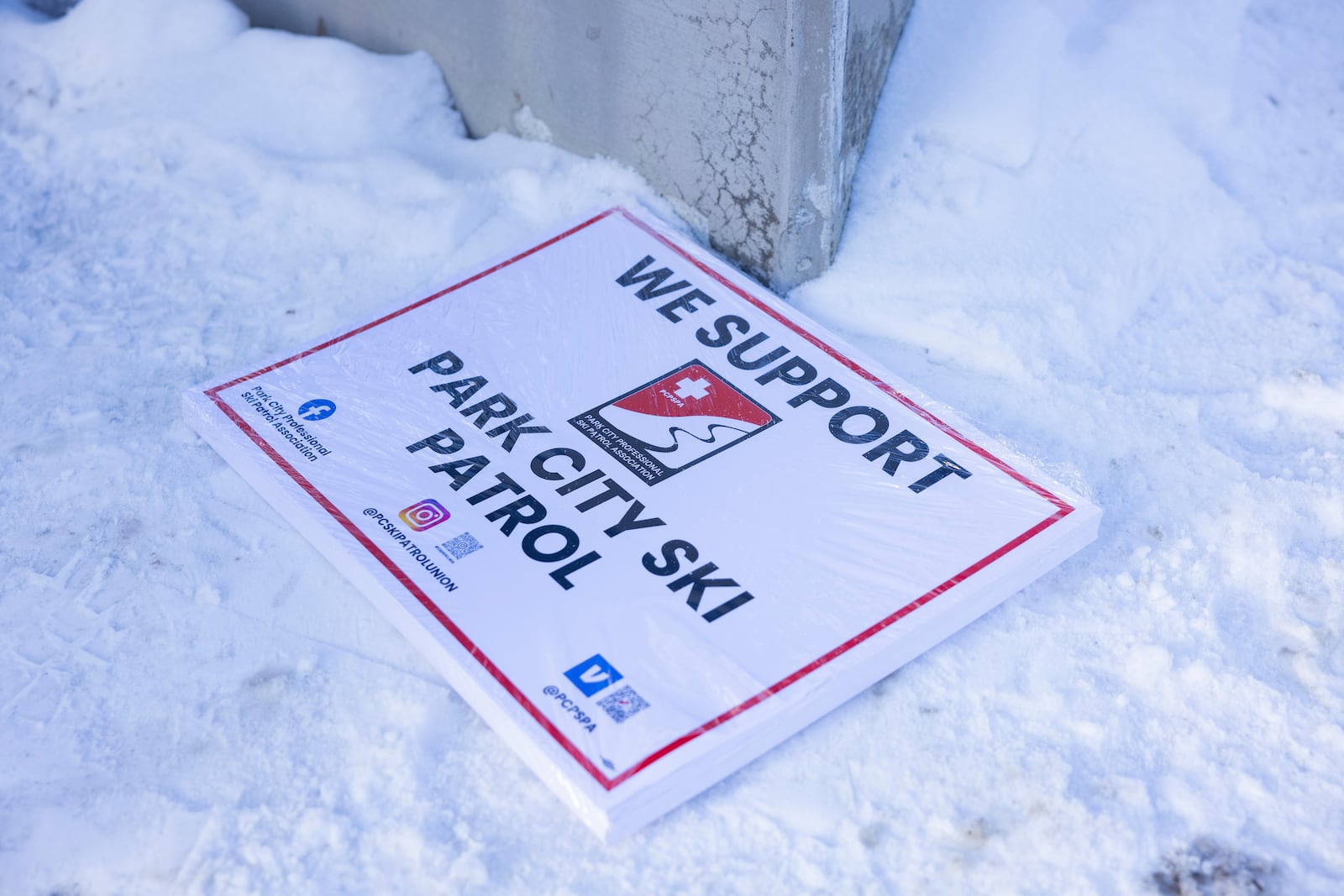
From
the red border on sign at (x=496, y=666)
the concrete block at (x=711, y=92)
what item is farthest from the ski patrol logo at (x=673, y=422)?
the concrete block at (x=711, y=92)

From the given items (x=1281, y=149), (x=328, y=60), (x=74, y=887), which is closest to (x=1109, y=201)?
(x=1281, y=149)

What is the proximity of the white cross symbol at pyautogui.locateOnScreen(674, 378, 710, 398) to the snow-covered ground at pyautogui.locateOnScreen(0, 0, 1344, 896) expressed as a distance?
0.91 feet

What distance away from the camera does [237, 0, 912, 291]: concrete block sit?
185 centimetres

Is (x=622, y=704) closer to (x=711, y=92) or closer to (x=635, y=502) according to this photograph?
(x=635, y=502)

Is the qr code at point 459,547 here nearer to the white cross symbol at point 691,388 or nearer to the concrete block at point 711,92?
the white cross symbol at point 691,388

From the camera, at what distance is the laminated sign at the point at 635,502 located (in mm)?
A: 1462

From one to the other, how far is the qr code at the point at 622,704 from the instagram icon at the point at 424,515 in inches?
14.1

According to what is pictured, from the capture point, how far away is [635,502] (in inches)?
66.5

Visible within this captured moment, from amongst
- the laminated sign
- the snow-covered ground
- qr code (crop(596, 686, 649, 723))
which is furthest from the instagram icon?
qr code (crop(596, 686, 649, 723))

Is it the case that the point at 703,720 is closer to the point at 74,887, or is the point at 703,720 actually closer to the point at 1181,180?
the point at 74,887

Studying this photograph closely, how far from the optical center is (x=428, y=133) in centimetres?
234

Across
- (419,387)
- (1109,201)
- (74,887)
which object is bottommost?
(74,887)

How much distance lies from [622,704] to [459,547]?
32 centimetres

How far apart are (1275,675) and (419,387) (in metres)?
1.16
